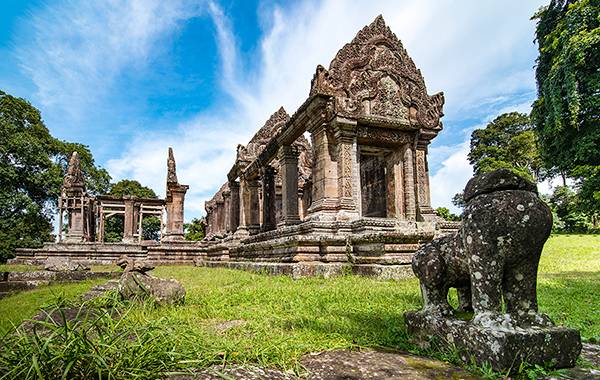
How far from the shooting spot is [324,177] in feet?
33.0

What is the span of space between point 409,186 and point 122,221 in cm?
4618

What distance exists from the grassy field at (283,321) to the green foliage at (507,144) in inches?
1306

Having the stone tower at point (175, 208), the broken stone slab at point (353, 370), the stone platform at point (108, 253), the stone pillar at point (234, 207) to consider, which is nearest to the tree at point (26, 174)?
the stone platform at point (108, 253)

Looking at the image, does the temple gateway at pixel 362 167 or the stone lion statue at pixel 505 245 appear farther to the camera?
the temple gateway at pixel 362 167

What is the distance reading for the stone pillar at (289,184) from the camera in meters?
12.4

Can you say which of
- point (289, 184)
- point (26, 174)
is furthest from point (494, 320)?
point (26, 174)

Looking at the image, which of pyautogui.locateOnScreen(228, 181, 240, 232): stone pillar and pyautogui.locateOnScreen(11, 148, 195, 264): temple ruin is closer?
pyautogui.locateOnScreen(228, 181, 240, 232): stone pillar

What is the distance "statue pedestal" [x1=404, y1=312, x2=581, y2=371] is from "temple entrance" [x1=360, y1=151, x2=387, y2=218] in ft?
31.6

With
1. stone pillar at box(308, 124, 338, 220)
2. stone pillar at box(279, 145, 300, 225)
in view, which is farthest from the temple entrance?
stone pillar at box(279, 145, 300, 225)

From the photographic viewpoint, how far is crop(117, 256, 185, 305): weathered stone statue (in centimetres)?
435

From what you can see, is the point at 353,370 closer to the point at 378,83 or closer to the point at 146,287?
the point at 146,287

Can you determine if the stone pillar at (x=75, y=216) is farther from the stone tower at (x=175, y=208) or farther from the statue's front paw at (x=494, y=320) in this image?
the statue's front paw at (x=494, y=320)

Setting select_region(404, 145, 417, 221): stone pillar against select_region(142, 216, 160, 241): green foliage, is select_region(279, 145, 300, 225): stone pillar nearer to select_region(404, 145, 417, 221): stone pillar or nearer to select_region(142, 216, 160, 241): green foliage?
select_region(404, 145, 417, 221): stone pillar

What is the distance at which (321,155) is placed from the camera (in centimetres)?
1029
